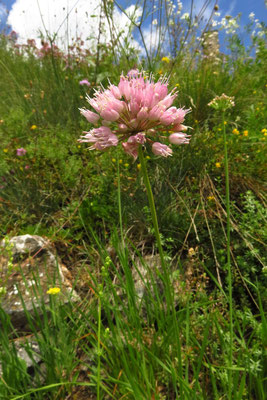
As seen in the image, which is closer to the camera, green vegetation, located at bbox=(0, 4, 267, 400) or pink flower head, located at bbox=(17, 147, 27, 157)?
green vegetation, located at bbox=(0, 4, 267, 400)

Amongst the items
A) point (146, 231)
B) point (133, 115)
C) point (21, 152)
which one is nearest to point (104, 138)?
point (133, 115)

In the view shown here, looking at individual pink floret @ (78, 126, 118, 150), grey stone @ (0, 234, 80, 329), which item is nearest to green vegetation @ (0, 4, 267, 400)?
grey stone @ (0, 234, 80, 329)

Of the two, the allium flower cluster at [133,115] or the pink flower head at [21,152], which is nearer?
the allium flower cluster at [133,115]

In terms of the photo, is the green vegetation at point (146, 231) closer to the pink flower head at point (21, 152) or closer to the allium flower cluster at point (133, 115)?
the pink flower head at point (21, 152)

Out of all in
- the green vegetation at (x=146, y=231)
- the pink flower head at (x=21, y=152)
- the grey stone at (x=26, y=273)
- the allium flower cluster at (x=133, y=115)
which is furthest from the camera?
the pink flower head at (x=21, y=152)

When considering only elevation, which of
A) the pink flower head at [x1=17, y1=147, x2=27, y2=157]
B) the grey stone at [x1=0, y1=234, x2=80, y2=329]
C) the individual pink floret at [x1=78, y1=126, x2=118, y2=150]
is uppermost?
the pink flower head at [x1=17, y1=147, x2=27, y2=157]

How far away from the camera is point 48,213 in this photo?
8.80 ft

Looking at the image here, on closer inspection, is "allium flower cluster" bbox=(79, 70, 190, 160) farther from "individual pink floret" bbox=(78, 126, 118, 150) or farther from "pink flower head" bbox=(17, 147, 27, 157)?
"pink flower head" bbox=(17, 147, 27, 157)

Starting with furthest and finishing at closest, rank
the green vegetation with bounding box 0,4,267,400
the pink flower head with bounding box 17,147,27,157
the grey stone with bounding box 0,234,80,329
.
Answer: the pink flower head with bounding box 17,147,27,157, the grey stone with bounding box 0,234,80,329, the green vegetation with bounding box 0,4,267,400

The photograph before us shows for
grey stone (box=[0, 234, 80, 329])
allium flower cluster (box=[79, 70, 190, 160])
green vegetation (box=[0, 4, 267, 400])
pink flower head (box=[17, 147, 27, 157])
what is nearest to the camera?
allium flower cluster (box=[79, 70, 190, 160])

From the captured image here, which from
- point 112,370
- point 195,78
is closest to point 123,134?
point 112,370

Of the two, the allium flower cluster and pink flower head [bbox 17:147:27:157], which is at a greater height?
pink flower head [bbox 17:147:27:157]

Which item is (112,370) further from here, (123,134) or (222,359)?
(123,134)

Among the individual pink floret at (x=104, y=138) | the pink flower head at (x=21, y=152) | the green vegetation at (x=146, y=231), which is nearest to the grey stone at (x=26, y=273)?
the green vegetation at (x=146, y=231)
